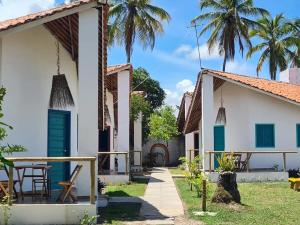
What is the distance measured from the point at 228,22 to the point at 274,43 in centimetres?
624

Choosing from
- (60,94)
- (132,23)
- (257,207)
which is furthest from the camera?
(132,23)

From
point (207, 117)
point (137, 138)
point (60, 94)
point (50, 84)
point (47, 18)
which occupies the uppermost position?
point (47, 18)

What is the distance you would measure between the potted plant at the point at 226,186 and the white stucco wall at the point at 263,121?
7897mm

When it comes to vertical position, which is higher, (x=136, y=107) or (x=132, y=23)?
(x=132, y=23)

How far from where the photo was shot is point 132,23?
32031 mm

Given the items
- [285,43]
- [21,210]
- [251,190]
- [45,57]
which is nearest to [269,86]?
[251,190]

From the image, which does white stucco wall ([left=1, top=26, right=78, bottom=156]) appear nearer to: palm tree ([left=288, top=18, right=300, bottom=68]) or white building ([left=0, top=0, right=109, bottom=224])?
white building ([left=0, top=0, right=109, bottom=224])

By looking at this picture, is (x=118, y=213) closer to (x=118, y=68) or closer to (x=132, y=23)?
(x=118, y=68)


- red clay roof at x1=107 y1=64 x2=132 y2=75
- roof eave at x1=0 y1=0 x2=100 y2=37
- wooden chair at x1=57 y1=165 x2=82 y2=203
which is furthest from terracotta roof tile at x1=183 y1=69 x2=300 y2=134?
wooden chair at x1=57 y1=165 x2=82 y2=203

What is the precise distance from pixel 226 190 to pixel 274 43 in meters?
31.1

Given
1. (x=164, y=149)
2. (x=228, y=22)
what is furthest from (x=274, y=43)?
(x=164, y=149)

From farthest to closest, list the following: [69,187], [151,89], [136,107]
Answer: [151,89]
[136,107]
[69,187]

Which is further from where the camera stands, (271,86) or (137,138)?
(137,138)

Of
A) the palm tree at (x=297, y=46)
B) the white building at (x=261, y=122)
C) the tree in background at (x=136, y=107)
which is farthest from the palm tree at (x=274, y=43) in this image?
the white building at (x=261, y=122)
